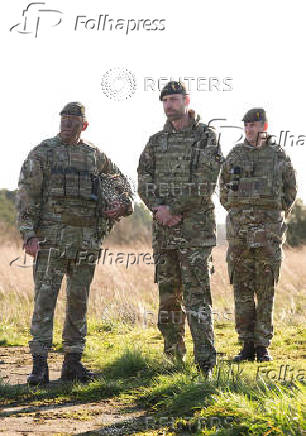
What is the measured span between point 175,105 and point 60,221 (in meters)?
1.46

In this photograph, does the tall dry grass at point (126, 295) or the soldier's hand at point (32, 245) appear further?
the tall dry grass at point (126, 295)

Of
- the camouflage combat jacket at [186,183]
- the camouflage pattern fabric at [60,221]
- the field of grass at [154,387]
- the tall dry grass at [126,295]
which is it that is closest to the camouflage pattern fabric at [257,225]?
the field of grass at [154,387]

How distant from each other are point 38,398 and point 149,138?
2510 mm

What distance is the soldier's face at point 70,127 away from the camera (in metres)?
5.91

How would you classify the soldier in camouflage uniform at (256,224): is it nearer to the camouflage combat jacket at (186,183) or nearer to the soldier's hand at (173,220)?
the camouflage combat jacket at (186,183)

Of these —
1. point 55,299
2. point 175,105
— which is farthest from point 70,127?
point 55,299

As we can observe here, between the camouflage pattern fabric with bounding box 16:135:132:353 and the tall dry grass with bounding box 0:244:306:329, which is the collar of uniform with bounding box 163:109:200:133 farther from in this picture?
the tall dry grass with bounding box 0:244:306:329

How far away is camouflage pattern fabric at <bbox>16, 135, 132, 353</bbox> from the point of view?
228 inches

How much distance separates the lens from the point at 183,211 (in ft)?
19.0

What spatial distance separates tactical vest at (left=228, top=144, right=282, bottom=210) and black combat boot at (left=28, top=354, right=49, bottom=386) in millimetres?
2749

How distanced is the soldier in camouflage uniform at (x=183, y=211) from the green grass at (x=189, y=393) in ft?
1.45

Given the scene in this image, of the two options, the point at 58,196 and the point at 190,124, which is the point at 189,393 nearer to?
the point at 58,196

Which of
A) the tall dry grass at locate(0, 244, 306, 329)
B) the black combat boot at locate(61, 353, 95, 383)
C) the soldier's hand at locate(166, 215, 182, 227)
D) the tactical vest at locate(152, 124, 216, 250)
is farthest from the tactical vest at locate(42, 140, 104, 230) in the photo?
the tall dry grass at locate(0, 244, 306, 329)

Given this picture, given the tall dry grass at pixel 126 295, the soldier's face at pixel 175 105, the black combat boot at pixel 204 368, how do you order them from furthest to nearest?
the tall dry grass at pixel 126 295 < the soldier's face at pixel 175 105 < the black combat boot at pixel 204 368
